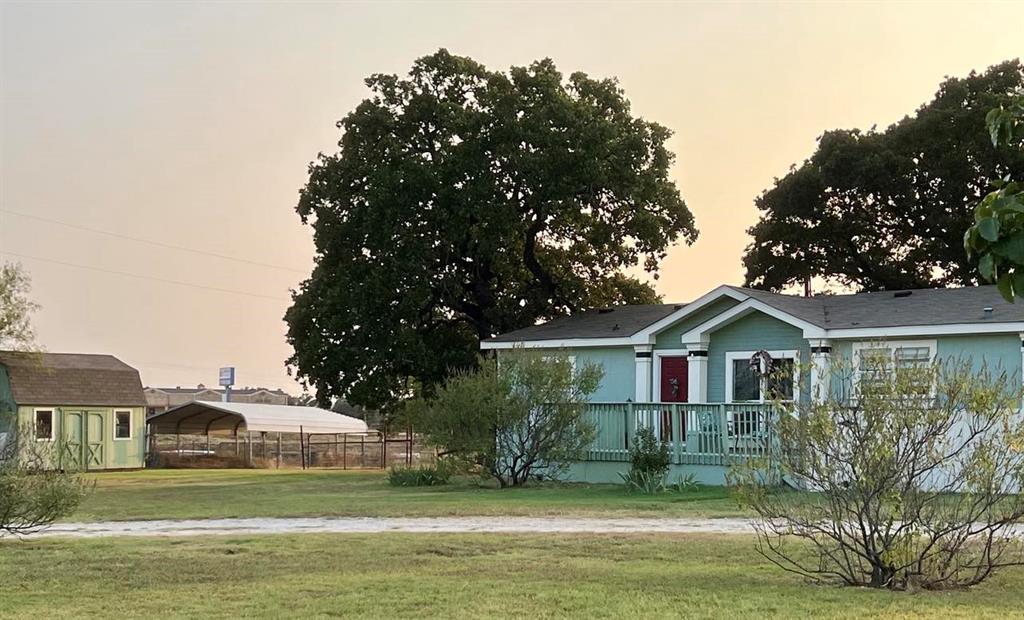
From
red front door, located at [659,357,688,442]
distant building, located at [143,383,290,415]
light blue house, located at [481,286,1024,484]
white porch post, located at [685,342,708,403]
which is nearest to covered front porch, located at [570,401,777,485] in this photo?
light blue house, located at [481,286,1024,484]

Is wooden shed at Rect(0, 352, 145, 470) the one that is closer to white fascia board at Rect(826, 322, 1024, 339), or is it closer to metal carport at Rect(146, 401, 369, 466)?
metal carport at Rect(146, 401, 369, 466)

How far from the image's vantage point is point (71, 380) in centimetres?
4375

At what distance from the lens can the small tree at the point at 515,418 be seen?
81.0ft

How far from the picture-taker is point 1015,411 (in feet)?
35.6

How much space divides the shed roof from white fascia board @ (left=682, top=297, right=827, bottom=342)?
72.1 feet

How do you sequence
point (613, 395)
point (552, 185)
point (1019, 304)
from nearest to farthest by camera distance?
1. point (1019, 304)
2. point (613, 395)
3. point (552, 185)

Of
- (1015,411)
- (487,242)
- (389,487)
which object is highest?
(487,242)

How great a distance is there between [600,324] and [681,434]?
6455mm

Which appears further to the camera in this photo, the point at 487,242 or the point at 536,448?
the point at 487,242

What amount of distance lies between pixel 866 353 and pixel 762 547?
9.29ft

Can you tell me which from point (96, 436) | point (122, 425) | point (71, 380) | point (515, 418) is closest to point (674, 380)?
point (515, 418)

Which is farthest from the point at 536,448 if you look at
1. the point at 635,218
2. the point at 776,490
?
the point at 776,490

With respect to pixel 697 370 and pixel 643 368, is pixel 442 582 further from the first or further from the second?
pixel 643 368

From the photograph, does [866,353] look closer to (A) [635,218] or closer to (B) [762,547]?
(B) [762,547]
